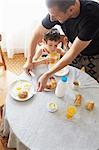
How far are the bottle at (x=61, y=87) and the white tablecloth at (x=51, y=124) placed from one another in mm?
33

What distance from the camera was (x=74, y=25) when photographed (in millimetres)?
1621

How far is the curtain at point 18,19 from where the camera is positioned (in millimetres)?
2283

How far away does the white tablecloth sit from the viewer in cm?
139

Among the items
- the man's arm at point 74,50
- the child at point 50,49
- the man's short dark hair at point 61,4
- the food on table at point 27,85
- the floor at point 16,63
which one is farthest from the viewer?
the floor at point 16,63

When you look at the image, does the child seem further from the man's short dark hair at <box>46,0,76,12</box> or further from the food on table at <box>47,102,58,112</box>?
the man's short dark hair at <box>46,0,76,12</box>

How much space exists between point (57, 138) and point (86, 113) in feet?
0.85

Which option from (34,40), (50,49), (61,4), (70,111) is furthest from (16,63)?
(61,4)

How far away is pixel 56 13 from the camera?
1390 mm

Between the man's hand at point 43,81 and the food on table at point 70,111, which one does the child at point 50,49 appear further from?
the food on table at point 70,111

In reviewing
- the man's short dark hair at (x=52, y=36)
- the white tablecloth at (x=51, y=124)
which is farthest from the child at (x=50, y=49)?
the white tablecloth at (x=51, y=124)

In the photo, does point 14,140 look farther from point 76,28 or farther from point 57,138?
point 76,28

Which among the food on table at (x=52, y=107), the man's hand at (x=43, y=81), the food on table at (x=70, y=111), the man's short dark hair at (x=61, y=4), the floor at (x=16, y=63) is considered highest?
the man's short dark hair at (x=61, y=4)

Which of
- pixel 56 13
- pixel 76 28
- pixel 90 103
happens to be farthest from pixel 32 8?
pixel 90 103

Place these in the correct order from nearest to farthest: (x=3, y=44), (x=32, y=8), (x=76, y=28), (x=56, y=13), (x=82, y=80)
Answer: (x=56, y=13) → (x=76, y=28) → (x=82, y=80) → (x=32, y=8) → (x=3, y=44)
